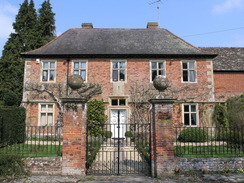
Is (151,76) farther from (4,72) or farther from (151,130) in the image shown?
(4,72)

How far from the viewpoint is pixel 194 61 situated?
588 inches

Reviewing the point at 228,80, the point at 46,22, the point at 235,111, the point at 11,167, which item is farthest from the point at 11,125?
the point at 46,22

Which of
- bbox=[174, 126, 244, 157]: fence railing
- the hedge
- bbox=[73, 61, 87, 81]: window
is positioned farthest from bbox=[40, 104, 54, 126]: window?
bbox=[174, 126, 244, 157]: fence railing

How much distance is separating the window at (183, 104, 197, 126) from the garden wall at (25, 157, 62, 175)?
34.9 feet

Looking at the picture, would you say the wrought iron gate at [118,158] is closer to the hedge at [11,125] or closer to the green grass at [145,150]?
the green grass at [145,150]

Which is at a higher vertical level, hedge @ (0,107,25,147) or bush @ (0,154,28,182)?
hedge @ (0,107,25,147)

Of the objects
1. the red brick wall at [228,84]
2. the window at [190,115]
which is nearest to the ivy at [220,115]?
the window at [190,115]

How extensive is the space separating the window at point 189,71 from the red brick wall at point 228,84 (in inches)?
91.8

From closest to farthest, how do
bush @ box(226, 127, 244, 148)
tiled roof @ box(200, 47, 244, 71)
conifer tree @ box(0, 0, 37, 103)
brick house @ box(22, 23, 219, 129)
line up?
bush @ box(226, 127, 244, 148) → brick house @ box(22, 23, 219, 129) → tiled roof @ box(200, 47, 244, 71) → conifer tree @ box(0, 0, 37, 103)

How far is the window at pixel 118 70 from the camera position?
48.6 ft

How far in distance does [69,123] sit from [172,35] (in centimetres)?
1398

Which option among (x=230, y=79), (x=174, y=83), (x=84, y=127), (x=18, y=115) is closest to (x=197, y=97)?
(x=174, y=83)

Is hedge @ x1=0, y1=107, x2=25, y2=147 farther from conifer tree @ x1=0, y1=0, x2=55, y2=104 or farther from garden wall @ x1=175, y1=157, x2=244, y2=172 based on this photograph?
conifer tree @ x1=0, y1=0, x2=55, y2=104

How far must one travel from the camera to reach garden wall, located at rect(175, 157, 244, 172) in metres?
6.16
